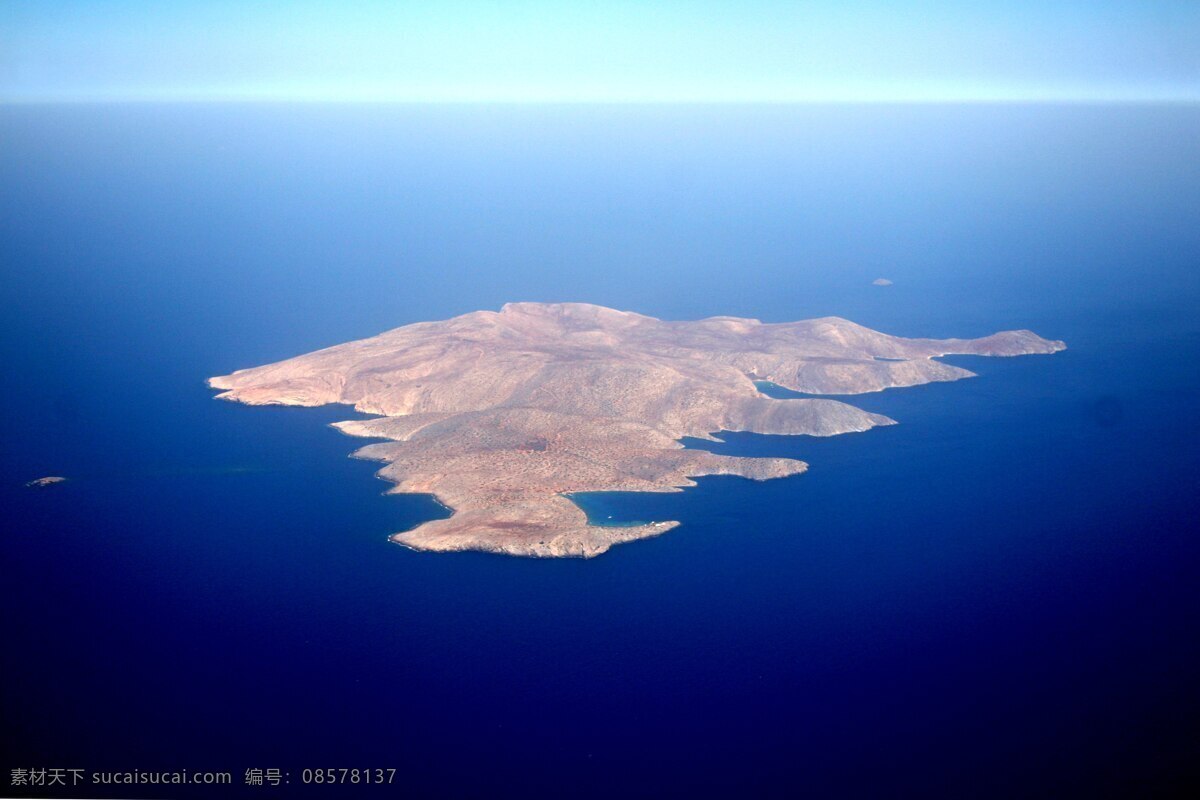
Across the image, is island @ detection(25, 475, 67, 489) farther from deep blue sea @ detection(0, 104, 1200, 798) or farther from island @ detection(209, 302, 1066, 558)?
island @ detection(209, 302, 1066, 558)

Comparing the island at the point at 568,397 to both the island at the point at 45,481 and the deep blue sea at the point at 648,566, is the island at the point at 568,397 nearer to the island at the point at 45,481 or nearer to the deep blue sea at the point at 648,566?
the deep blue sea at the point at 648,566

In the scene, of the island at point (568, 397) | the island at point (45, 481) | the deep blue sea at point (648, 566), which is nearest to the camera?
the deep blue sea at point (648, 566)

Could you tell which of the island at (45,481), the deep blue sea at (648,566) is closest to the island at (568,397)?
the deep blue sea at (648,566)

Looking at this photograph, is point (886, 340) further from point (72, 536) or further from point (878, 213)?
point (878, 213)

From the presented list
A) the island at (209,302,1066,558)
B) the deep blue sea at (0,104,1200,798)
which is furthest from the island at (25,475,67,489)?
the island at (209,302,1066,558)

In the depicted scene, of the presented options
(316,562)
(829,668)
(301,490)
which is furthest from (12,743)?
(829,668)

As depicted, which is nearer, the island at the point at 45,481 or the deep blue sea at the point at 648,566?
the deep blue sea at the point at 648,566

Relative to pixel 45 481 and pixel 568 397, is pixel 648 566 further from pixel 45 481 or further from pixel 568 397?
pixel 45 481

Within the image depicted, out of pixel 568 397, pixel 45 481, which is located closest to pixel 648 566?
pixel 568 397
